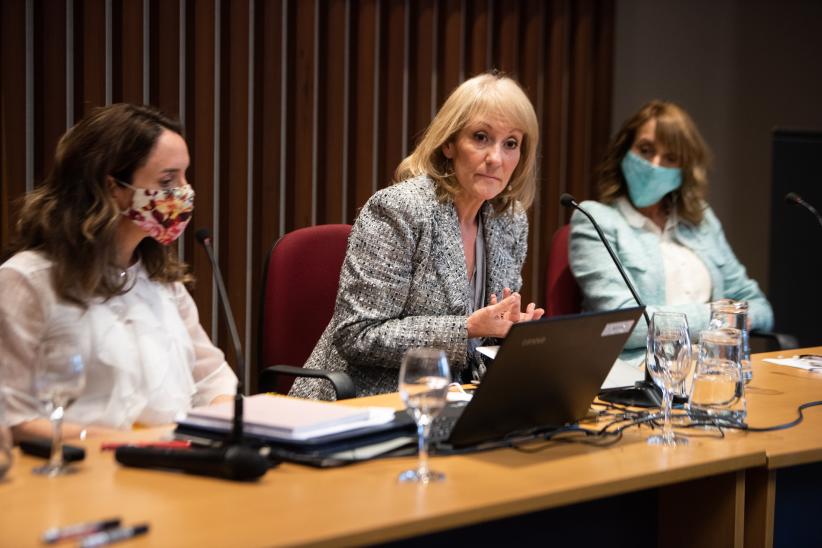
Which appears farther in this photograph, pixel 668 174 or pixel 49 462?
pixel 668 174

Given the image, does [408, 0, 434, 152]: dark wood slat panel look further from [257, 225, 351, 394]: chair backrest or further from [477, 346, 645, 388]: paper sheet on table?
[477, 346, 645, 388]: paper sheet on table

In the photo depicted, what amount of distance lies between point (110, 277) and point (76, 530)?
100 centimetres

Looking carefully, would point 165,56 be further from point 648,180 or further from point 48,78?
point 648,180

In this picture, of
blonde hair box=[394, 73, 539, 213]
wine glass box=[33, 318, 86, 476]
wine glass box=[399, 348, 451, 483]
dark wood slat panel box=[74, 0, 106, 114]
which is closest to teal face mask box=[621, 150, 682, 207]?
blonde hair box=[394, 73, 539, 213]

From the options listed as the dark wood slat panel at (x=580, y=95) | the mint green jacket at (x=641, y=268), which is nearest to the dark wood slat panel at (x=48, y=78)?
the mint green jacket at (x=641, y=268)

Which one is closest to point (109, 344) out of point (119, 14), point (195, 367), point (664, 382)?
point (195, 367)

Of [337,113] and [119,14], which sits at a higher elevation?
[119,14]

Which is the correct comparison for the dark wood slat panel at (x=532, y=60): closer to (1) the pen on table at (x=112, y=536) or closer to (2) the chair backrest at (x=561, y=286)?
(2) the chair backrest at (x=561, y=286)

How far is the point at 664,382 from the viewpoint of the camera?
198 centimetres

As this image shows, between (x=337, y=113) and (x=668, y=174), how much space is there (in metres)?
1.25

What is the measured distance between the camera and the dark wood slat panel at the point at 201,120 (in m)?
3.65

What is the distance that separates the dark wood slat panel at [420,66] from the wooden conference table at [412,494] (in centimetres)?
241

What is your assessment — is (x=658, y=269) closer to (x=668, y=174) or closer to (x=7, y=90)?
(x=668, y=174)

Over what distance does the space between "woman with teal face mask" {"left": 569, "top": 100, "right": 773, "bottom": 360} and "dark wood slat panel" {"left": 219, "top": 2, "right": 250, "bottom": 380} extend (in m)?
1.20
